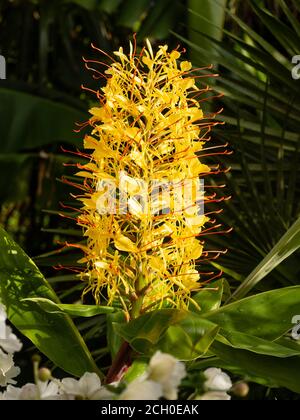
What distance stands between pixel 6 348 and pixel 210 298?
23 centimetres

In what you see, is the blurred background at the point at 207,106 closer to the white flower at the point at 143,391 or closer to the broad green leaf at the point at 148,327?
the broad green leaf at the point at 148,327

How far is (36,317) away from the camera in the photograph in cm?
81

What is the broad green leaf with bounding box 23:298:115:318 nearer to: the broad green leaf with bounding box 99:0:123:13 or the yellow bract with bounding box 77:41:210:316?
the yellow bract with bounding box 77:41:210:316

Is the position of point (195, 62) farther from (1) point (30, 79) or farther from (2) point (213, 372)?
(1) point (30, 79)

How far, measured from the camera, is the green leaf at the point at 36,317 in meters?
0.79

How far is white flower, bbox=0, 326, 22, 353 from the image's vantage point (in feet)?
2.26

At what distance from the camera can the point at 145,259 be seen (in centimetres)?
78

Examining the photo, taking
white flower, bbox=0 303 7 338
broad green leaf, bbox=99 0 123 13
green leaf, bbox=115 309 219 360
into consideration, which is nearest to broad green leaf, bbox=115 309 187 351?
green leaf, bbox=115 309 219 360

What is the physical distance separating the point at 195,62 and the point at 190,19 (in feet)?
1.97

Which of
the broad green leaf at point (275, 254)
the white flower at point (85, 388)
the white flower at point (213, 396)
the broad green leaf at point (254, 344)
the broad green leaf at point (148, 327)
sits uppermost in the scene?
the broad green leaf at point (275, 254)

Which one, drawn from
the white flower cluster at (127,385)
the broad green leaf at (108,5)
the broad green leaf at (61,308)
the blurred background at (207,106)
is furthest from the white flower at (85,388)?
the broad green leaf at (108,5)

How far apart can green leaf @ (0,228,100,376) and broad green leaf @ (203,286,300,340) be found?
145mm

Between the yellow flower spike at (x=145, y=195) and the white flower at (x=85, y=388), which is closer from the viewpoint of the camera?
the white flower at (x=85, y=388)

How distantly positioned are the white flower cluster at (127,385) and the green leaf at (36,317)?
57 millimetres
